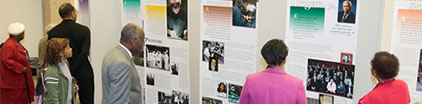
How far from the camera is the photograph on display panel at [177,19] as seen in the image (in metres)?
4.77

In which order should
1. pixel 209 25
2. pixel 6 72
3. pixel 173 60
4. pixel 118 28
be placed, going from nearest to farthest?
pixel 209 25
pixel 173 60
pixel 118 28
pixel 6 72

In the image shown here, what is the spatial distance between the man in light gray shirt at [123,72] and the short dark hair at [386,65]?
6.01ft

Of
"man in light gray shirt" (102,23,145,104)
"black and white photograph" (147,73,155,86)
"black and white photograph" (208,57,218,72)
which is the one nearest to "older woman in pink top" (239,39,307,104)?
"man in light gray shirt" (102,23,145,104)

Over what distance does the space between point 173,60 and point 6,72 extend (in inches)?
102

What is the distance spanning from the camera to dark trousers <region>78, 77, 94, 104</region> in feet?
16.9

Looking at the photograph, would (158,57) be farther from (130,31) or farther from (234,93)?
(130,31)

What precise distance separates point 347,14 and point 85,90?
3141 millimetres

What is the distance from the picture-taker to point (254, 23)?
4.16 metres

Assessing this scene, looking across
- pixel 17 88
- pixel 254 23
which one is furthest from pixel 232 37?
Result: pixel 17 88

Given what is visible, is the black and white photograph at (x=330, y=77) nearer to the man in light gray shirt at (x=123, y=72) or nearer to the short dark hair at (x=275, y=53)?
the short dark hair at (x=275, y=53)

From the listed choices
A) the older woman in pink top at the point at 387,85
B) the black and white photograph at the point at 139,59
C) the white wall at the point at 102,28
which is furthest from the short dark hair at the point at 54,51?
the older woman in pink top at the point at 387,85

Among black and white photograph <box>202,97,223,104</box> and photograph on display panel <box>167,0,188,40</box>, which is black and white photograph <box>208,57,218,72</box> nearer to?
black and white photograph <box>202,97,223,104</box>

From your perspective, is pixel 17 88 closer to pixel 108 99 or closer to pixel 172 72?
pixel 172 72

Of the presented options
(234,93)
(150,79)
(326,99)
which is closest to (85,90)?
(150,79)
